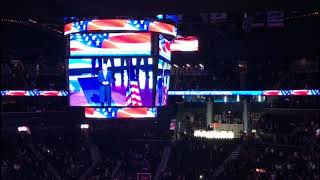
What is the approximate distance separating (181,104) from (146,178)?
49.9ft

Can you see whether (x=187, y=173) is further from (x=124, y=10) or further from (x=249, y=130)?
(x=124, y=10)

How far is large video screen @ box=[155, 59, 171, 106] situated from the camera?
15.6 m

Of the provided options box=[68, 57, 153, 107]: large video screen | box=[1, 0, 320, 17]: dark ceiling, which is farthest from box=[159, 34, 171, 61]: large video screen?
box=[1, 0, 320, 17]: dark ceiling

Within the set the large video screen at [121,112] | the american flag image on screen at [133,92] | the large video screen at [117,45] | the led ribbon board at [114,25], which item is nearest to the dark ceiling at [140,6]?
the led ribbon board at [114,25]

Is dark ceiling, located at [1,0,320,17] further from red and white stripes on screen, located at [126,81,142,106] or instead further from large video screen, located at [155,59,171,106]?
large video screen, located at [155,59,171,106]

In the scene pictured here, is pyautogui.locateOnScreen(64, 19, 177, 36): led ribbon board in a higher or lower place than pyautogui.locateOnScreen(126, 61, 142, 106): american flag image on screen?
higher

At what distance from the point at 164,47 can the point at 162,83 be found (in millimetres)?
1135

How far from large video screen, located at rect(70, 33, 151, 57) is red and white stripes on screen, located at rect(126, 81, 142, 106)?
934mm

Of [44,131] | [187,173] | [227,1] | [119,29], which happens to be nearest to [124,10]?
[227,1]

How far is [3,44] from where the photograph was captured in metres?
15.2

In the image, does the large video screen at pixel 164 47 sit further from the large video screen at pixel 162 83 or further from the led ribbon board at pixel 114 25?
the led ribbon board at pixel 114 25

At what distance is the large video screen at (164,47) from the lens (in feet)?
50.3

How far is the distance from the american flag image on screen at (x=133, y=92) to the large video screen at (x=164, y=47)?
1050mm

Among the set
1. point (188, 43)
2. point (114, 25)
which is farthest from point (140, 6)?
point (188, 43)
